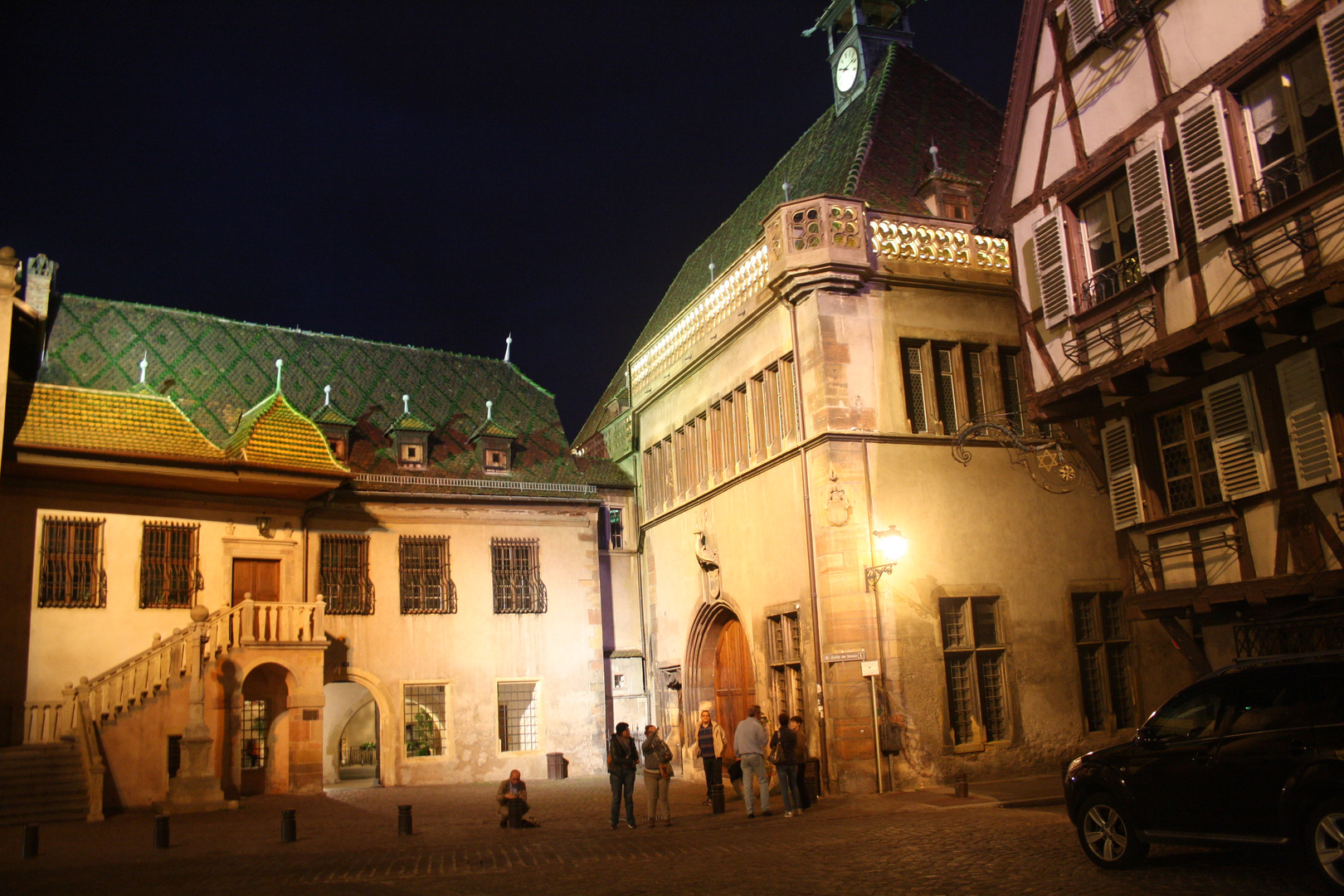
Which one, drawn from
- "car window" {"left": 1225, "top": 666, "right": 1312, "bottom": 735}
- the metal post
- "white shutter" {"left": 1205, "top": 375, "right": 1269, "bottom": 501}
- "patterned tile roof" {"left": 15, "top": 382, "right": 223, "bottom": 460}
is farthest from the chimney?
"car window" {"left": 1225, "top": 666, "right": 1312, "bottom": 735}

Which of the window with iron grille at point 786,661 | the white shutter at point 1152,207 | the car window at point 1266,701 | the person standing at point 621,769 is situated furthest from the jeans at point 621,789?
the white shutter at point 1152,207

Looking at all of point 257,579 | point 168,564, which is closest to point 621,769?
point 257,579

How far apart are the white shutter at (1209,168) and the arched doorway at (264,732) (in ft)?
62.2

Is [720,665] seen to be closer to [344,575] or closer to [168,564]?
[344,575]

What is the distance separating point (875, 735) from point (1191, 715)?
8.52 meters

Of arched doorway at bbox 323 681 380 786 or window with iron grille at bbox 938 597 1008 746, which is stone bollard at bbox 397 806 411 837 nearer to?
window with iron grille at bbox 938 597 1008 746

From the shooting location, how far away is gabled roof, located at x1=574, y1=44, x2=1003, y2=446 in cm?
2184

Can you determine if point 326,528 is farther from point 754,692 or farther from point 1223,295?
point 1223,295

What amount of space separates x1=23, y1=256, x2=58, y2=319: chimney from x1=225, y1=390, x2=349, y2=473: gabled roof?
5331mm

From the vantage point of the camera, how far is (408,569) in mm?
26156

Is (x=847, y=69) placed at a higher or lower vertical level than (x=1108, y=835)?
higher

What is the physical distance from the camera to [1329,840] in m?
7.55

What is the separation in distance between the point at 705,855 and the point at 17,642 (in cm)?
1626

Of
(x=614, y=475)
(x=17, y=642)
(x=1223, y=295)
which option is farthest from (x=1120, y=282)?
(x=17, y=642)
